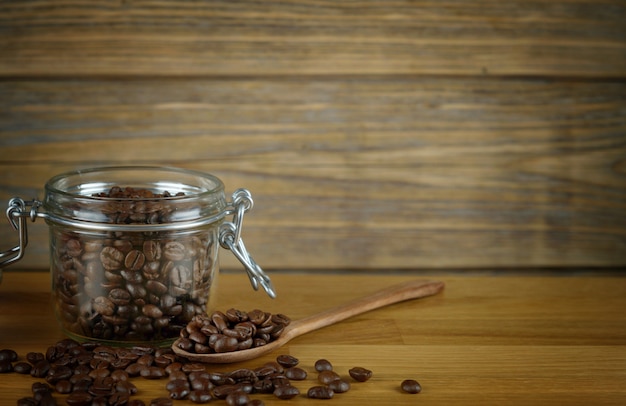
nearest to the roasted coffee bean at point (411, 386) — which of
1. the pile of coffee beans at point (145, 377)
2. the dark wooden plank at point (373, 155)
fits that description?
the pile of coffee beans at point (145, 377)

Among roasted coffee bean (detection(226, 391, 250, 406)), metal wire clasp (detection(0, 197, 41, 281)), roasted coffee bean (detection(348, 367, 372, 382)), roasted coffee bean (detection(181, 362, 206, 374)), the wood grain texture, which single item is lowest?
roasted coffee bean (detection(181, 362, 206, 374))

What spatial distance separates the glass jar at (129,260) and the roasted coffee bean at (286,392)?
8.8 inches

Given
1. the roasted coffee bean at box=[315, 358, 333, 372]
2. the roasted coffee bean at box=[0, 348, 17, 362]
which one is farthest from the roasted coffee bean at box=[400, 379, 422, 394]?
the roasted coffee bean at box=[0, 348, 17, 362]

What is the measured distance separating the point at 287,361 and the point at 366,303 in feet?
0.87

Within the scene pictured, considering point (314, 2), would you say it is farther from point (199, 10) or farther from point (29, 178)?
point (29, 178)

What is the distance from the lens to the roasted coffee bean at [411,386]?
0.87 meters

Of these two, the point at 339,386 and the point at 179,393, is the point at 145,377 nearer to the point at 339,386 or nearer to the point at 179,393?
the point at 179,393

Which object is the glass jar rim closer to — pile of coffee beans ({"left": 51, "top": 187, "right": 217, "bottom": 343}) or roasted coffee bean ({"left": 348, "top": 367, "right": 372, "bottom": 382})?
pile of coffee beans ({"left": 51, "top": 187, "right": 217, "bottom": 343})

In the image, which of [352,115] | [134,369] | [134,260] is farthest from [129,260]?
[352,115]

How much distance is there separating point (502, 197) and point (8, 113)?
1.06 m

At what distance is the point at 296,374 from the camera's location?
36.1 inches

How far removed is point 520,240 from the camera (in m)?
1.60

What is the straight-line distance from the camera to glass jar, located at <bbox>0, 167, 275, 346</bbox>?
3.21ft

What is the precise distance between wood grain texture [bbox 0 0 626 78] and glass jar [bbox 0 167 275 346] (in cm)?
48
